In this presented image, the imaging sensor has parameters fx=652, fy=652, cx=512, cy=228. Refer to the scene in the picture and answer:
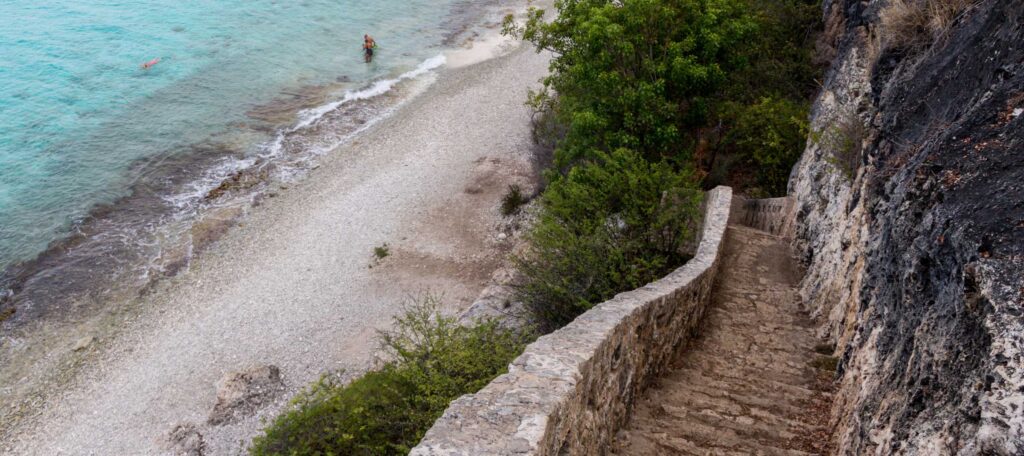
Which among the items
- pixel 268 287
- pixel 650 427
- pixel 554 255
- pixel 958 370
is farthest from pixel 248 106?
pixel 958 370

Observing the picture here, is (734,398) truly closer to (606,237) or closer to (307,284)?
(606,237)

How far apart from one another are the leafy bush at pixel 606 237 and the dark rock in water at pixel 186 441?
9382mm

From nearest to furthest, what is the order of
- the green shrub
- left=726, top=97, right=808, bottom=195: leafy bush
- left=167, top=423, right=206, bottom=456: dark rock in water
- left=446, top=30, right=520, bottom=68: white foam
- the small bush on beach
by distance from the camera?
left=167, top=423, right=206, bottom=456: dark rock in water, left=726, top=97, right=808, bottom=195: leafy bush, the green shrub, the small bush on beach, left=446, top=30, right=520, bottom=68: white foam

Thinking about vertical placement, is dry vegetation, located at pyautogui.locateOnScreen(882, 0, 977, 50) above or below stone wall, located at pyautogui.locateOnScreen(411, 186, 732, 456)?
above

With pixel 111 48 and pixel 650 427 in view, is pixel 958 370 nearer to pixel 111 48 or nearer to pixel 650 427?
pixel 650 427

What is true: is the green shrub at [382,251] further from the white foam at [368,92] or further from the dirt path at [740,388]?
the dirt path at [740,388]

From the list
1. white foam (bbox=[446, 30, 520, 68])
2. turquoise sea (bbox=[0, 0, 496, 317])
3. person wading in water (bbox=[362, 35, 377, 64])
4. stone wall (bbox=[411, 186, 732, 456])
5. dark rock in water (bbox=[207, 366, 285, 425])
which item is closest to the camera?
stone wall (bbox=[411, 186, 732, 456])

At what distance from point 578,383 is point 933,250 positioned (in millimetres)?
3508

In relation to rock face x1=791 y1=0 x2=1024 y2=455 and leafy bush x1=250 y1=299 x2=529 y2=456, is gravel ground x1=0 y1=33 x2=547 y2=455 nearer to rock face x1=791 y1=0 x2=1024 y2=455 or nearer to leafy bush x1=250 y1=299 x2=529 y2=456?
leafy bush x1=250 y1=299 x2=529 y2=456

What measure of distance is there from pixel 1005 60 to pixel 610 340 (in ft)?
17.0

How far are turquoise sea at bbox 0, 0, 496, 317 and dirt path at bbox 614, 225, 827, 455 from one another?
2001 centimetres

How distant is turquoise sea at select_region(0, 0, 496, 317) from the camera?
24.7m

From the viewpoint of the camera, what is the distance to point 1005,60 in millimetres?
6984

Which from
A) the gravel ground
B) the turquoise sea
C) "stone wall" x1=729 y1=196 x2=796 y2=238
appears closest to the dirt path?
"stone wall" x1=729 y1=196 x2=796 y2=238
